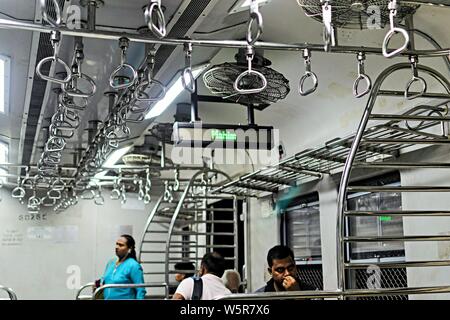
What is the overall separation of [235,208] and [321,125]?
1.83 meters

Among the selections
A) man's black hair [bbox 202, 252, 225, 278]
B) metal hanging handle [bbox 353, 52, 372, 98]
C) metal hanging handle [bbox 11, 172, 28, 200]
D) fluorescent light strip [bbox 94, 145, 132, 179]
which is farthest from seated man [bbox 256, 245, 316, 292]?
metal hanging handle [bbox 11, 172, 28, 200]

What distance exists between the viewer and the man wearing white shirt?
285 centimetres

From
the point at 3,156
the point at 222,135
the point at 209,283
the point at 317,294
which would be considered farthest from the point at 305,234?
the point at 3,156

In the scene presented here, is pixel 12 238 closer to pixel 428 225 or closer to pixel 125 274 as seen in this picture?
pixel 125 274

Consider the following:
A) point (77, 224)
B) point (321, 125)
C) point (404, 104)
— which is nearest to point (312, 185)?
point (321, 125)

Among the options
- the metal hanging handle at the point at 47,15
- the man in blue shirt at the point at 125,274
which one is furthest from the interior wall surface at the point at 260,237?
the metal hanging handle at the point at 47,15

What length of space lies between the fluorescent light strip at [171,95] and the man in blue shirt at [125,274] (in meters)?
1.06

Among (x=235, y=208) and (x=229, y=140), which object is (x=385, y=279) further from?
(x=235, y=208)

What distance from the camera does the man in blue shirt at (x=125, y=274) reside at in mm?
4008

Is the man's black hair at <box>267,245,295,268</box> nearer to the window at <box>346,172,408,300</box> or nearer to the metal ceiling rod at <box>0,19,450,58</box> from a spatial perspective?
the window at <box>346,172,408,300</box>

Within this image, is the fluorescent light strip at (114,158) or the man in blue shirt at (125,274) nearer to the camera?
the man in blue shirt at (125,274)

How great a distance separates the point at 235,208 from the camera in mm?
5355

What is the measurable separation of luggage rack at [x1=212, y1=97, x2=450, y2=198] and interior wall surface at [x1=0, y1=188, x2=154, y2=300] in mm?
1990

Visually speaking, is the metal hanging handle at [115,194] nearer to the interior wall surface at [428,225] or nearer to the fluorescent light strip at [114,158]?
the fluorescent light strip at [114,158]
